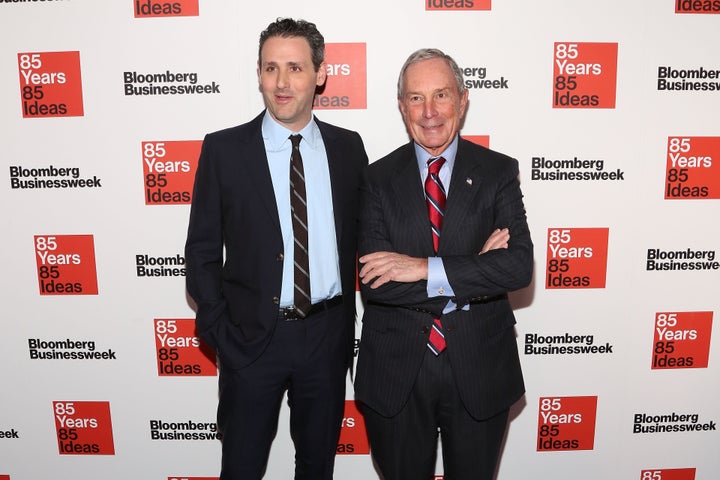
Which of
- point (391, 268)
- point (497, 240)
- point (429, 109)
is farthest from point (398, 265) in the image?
point (429, 109)

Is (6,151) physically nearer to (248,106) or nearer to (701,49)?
(248,106)

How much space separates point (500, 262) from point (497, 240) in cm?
10

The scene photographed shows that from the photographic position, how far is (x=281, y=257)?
2217 millimetres

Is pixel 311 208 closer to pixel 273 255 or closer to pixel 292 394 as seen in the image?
pixel 273 255

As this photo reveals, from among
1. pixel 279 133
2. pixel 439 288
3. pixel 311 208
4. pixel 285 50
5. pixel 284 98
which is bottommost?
pixel 439 288

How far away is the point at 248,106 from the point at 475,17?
→ 1244mm

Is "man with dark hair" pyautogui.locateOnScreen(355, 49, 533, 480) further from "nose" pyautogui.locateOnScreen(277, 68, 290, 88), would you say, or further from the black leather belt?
"nose" pyautogui.locateOnScreen(277, 68, 290, 88)

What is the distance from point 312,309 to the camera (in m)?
2.29

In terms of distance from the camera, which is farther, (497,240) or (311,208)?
(311,208)

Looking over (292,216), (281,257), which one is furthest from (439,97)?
(281,257)

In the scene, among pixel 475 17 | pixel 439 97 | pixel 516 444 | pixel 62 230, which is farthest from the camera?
pixel 516 444

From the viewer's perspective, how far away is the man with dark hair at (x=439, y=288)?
2033 millimetres

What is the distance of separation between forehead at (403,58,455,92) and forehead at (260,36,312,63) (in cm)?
46

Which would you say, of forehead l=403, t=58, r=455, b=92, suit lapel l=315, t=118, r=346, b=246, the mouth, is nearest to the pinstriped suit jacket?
suit lapel l=315, t=118, r=346, b=246
